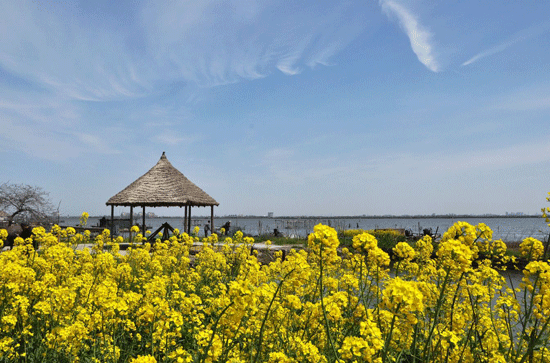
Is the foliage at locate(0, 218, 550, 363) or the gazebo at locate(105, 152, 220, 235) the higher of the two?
the gazebo at locate(105, 152, 220, 235)

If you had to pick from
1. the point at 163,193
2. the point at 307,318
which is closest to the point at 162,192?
the point at 163,193

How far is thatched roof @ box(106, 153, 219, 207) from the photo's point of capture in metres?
15.8

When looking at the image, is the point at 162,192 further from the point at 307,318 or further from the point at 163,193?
the point at 307,318

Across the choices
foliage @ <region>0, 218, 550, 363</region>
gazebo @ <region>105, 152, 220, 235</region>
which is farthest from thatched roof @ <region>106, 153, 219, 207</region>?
foliage @ <region>0, 218, 550, 363</region>

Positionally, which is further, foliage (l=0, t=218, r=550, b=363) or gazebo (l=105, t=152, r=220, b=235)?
gazebo (l=105, t=152, r=220, b=235)

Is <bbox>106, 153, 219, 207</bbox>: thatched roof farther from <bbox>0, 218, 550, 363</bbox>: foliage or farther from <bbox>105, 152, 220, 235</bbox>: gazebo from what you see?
<bbox>0, 218, 550, 363</bbox>: foliage

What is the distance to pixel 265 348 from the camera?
280cm

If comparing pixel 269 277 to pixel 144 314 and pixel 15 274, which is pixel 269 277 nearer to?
pixel 144 314

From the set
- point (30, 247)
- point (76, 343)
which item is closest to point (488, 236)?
point (76, 343)

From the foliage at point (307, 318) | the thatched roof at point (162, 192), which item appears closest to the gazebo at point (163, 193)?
the thatched roof at point (162, 192)

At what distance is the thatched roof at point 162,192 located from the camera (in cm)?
1580

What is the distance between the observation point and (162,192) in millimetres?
16281

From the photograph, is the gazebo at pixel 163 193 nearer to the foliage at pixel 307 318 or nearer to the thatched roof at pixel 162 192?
the thatched roof at pixel 162 192

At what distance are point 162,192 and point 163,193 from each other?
0.37ft
